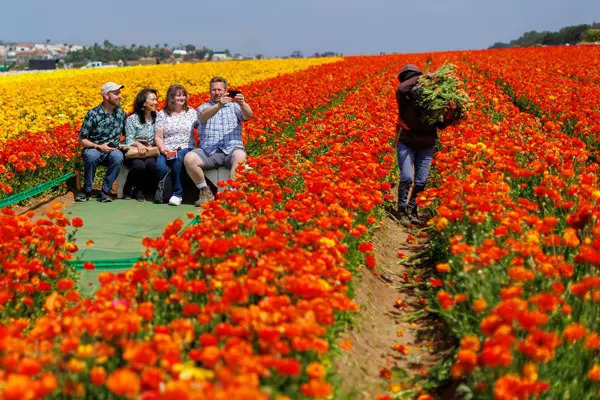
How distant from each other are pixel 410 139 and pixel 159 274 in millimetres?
3965

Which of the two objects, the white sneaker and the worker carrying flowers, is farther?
the white sneaker

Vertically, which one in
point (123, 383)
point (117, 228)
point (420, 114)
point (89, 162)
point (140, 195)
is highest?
point (420, 114)

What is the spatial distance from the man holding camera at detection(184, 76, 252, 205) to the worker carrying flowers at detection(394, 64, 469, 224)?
2098 millimetres

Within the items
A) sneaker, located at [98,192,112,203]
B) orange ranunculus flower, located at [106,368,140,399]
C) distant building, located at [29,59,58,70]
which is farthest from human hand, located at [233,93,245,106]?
distant building, located at [29,59,58,70]

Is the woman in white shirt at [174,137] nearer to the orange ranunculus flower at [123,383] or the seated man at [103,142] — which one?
the seated man at [103,142]

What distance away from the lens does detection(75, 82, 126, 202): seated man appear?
24.7 ft

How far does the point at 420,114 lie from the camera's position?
6.31 metres

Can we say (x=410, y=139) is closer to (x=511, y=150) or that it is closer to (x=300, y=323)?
(x=511, y=150)

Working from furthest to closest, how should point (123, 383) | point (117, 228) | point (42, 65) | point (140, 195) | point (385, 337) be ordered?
point (42, 65)
point (140, 195)
point (117, 228)
point (385, 337)
point (123, 383)

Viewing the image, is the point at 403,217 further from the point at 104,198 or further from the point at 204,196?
the point at 104,198

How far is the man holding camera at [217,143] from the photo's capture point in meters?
7.30

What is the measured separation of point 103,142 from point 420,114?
4.40 m

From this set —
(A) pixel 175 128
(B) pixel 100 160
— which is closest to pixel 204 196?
(A) pixel 175 128

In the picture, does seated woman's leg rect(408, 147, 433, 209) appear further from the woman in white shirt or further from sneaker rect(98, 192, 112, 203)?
sneaker rect(98, 192, 112, 203)
